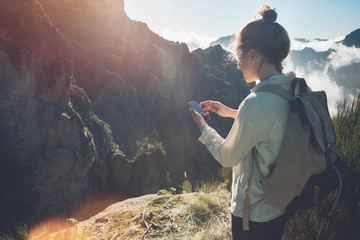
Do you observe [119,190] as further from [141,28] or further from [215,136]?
[141,28]

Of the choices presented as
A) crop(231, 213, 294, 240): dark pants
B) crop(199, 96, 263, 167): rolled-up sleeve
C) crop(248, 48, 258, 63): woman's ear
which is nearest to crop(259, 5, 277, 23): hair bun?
crop(248, 48, 258, 63): woman's ear

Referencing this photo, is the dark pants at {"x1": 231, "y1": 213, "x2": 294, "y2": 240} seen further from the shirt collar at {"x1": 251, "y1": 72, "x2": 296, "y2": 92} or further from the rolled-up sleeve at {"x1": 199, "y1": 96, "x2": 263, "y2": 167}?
the shirt collar at {"x1": 251, "y1": 72, "x2": 296, "y2": 92}

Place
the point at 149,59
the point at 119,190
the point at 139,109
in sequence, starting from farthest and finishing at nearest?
the point at 149,59 → the point at 139,109 → the point at 119,190

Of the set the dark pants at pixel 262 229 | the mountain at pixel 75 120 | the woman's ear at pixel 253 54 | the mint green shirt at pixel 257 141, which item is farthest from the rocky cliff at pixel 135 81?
the woman's ear at pixel 253 54

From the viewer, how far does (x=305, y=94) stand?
1.28 meters

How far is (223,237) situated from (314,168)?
2130 millimetres

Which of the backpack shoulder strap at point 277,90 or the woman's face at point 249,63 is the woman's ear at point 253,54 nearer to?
the woman's face at point 249,63

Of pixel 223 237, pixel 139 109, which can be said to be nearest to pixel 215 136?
pixel 223 237

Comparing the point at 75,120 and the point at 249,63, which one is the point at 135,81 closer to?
the point at 75,120

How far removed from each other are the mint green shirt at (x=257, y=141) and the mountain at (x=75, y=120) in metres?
2.09

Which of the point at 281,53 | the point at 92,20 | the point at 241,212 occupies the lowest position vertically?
the point at 241,212

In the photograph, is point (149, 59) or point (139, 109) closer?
point (139, 109)

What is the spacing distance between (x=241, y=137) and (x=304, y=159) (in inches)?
13.7

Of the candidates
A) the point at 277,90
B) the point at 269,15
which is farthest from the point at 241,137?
the point at 269,15
